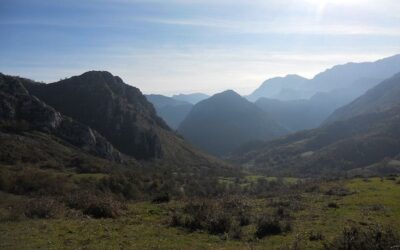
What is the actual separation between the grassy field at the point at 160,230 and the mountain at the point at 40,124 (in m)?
118

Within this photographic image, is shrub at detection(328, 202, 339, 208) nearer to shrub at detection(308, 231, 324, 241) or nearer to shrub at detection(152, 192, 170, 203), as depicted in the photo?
shrub at detection(308, 231, 324, 241)

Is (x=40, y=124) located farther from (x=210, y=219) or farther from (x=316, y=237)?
(x=316, y=237)

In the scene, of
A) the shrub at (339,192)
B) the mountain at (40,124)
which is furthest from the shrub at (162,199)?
the mountain at (40,124)

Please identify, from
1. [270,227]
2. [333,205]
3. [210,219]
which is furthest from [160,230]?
[333,205]

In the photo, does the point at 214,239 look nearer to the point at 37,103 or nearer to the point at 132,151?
the point at 37,103

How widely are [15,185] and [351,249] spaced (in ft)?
160

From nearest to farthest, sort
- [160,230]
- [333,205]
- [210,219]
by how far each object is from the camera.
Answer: [160,230] → [210,219] → [333,205]

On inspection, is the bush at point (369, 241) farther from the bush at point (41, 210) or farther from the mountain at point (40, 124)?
the mountain at point (40, 124)

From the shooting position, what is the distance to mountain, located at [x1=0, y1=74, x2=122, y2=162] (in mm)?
140125

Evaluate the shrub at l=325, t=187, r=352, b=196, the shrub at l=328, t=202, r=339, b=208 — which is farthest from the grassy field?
the shrub at l=325, t=187, r=352, b=196

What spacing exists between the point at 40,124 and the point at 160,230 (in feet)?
447

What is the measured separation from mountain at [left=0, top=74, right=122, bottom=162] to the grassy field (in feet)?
386

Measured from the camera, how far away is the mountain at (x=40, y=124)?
460 feet

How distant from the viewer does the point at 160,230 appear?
2214 cm
